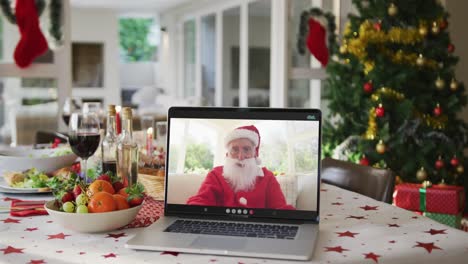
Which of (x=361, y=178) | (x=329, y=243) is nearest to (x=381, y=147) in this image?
(x=361, y=178)

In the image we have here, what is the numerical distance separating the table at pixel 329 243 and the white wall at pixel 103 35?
9.24 metres

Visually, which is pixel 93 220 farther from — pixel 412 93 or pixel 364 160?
pixel 412 93

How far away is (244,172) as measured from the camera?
4.42 ft

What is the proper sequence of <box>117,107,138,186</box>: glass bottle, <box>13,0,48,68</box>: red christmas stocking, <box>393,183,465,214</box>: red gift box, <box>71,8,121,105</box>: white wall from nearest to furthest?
<box>117,107,138,186</box>: glass bottle → <box>393,183,465,214</box>: red gift box → <box>13,0,48,68</box>: red christmas stocking → <box>71,8,121,105</box>: white wall

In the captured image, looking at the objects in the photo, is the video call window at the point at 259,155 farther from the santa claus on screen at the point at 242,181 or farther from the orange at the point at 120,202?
the orange at the point at 120,202

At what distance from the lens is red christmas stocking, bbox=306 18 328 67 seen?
4.79 m

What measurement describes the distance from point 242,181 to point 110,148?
1.99 ft

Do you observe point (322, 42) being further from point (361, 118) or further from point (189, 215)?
point (189, 215)

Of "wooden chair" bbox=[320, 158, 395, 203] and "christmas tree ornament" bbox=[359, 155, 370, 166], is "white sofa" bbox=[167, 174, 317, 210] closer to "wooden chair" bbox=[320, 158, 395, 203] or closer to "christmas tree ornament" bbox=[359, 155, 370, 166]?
"wooden chair" bbox=[320, 158, 395, 203]

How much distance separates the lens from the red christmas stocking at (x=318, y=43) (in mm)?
4793

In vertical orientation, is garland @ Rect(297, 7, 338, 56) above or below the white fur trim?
above

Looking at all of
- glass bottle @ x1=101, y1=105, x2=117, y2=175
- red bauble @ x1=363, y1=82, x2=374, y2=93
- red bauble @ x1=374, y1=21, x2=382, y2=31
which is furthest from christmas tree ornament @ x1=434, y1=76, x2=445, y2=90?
glass bottle @ x1=101, y1=105, x2=117, y2=175

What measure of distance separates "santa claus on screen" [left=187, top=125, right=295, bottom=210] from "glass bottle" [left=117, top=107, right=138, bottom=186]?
37 cm

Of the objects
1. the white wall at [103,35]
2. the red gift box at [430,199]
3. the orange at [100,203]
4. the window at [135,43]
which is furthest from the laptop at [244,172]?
the window at [135,43]
